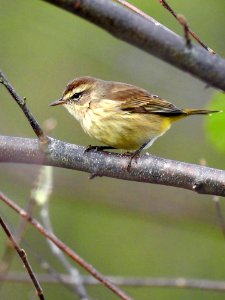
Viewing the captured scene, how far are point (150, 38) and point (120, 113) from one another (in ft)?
9.16

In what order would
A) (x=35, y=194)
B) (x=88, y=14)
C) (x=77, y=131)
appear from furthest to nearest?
(x=77, y=131), (x=35, y=194), (x=88, y=14)

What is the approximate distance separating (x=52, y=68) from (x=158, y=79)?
A: 6.68 feet

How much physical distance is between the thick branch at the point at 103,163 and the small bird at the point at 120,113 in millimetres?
736

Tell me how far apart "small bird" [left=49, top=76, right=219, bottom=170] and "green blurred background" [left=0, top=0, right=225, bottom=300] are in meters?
2.51


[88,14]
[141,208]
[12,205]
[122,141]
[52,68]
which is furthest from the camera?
[52,68]

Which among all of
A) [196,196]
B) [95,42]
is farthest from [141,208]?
[95,42]

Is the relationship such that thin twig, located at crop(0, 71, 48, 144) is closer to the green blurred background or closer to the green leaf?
the green leaf

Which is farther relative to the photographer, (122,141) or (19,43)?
(19,43)

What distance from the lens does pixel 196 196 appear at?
292 inches

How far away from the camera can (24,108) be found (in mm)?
3381

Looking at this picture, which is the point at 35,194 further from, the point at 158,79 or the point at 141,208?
the point at 158,79

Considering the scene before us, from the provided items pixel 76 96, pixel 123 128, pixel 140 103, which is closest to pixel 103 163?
pixel 123 128

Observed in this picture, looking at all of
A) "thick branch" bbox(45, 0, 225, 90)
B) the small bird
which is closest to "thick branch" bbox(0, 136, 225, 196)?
the small bird

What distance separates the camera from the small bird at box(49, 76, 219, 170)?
482 centimetres
